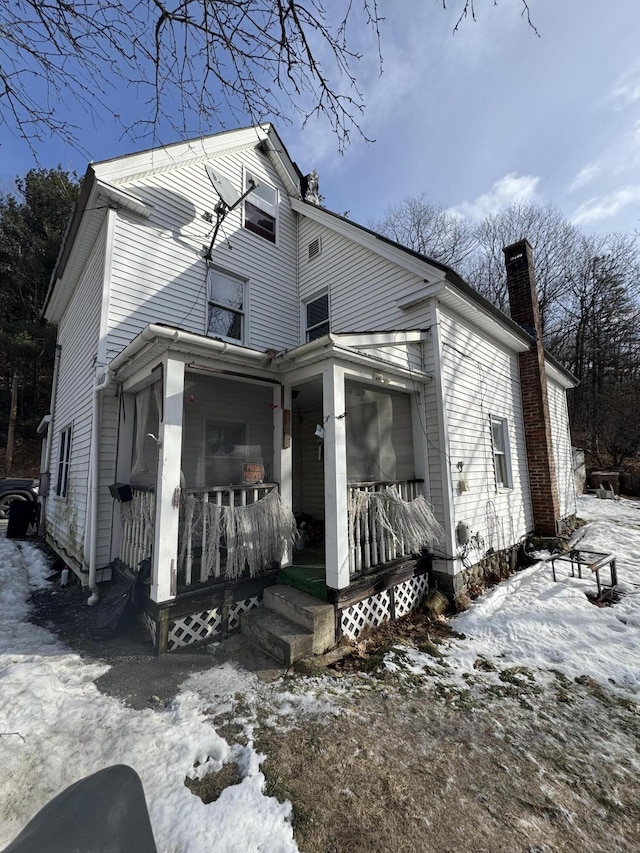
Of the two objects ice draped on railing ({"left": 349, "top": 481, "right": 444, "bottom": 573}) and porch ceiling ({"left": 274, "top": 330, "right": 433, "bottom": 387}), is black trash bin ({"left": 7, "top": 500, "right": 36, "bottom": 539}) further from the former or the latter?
ice draped on railing ({"left": 349, "top": 481, "right": 444, "bottom": 573})

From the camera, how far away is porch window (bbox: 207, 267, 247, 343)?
278 inches

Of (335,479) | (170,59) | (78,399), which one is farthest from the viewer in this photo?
(78,399)

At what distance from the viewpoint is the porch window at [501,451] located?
7345mm

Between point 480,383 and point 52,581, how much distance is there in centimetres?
882

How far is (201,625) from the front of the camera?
396 centimetres

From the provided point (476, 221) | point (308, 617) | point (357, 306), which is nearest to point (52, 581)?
point (308, 617)

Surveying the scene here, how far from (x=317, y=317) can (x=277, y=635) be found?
670 centimetres

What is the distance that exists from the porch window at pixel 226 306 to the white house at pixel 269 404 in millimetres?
41

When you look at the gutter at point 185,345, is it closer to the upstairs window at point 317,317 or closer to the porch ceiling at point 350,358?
the porch ceiling at point 350,358

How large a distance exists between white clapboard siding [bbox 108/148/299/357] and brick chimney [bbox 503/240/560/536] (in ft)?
18.8

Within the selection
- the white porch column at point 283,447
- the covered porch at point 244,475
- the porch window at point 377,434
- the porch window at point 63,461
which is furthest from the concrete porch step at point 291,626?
the porch window at point 63,461

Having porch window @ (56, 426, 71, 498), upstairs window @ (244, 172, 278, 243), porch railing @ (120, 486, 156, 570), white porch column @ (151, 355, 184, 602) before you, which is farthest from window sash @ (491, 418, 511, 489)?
porch window @ (56, 426, 71, 498)

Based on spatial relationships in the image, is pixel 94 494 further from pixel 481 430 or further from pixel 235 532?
pixel 481 430

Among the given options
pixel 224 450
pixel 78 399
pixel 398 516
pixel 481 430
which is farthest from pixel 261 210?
pixel 398 516
